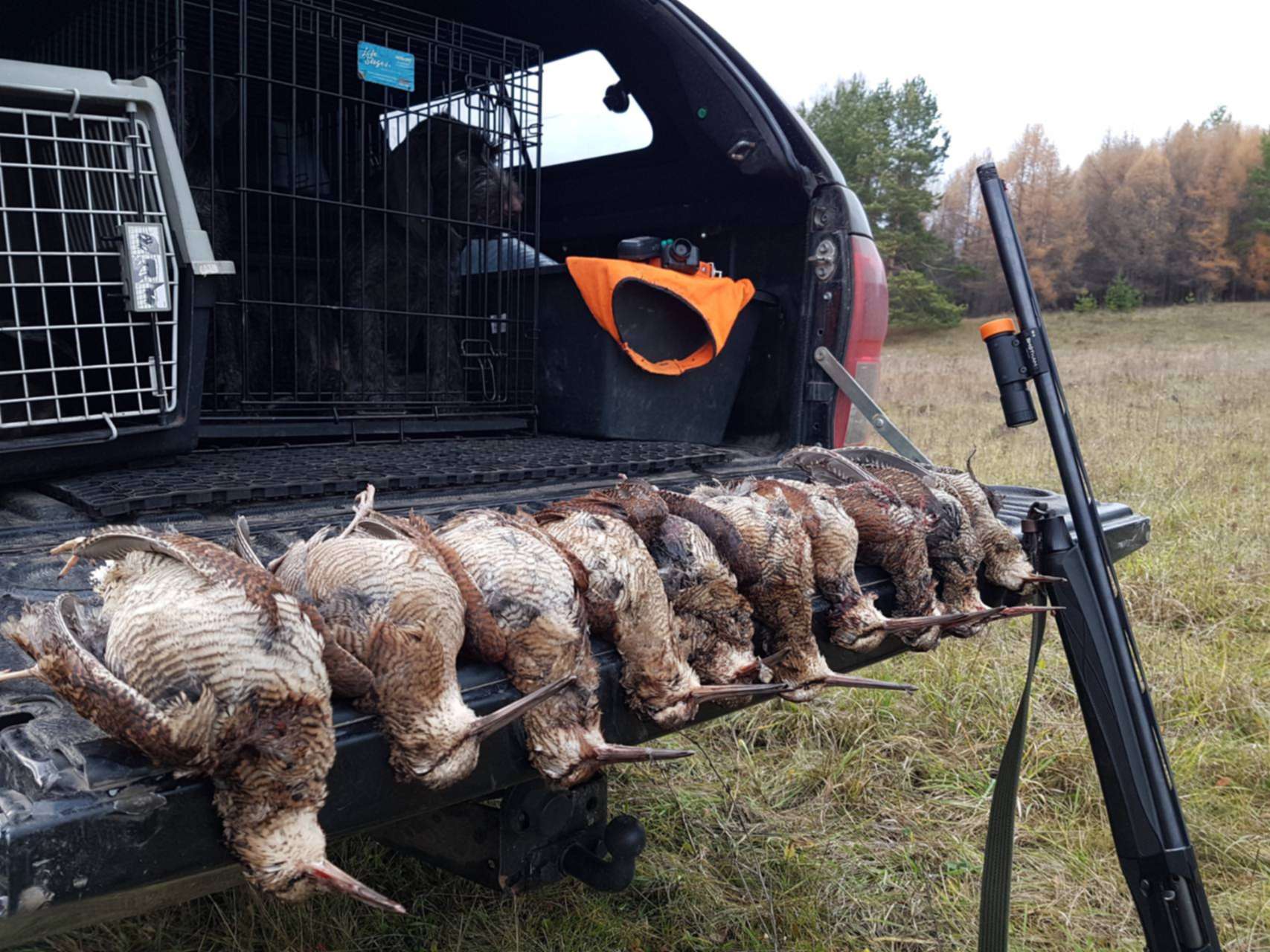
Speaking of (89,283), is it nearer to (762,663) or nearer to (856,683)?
(762,663)

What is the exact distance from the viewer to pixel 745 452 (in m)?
3.21

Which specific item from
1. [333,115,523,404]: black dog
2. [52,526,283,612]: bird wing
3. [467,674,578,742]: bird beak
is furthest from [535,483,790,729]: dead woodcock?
[333,115,523,404]: black dog

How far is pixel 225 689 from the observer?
91 cm

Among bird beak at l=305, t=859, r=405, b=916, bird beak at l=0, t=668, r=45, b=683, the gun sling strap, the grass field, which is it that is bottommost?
the grass field

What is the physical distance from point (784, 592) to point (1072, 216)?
46889 mm

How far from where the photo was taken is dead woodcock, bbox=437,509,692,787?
1.23 metres

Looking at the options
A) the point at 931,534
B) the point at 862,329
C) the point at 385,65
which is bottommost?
the point at 931,534

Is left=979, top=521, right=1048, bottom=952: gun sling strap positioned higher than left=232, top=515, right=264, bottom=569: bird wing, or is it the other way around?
left=232, top=515, right=264, bottom=569: bird wing

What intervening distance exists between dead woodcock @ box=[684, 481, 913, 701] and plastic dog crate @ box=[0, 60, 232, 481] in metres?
1.08

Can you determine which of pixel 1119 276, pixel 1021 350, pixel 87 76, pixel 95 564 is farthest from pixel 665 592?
pixel 1119 276

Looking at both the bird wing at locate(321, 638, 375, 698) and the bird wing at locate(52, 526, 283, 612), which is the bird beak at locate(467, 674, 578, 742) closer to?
the bird wing at locate(321, 638, 375, 698)

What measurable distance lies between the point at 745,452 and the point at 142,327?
1.77m

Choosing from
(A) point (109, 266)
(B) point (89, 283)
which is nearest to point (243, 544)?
(B) point (89, 283)

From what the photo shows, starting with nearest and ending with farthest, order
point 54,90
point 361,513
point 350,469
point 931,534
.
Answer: point 361,513, point 54,90, point 931,534, point 350,469
